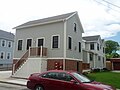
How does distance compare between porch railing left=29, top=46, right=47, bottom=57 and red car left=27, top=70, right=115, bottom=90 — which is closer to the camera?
red car left=27, top=70, right=115, bottom=90

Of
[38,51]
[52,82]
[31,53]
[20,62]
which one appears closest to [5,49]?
[20,62]

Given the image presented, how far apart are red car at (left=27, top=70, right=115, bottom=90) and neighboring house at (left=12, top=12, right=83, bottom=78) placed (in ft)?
31.9

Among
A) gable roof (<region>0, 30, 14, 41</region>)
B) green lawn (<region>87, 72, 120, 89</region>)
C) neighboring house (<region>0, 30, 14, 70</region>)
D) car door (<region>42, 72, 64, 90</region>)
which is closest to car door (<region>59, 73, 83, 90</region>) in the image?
car door (<region>42, 72, 64, 90</region>)

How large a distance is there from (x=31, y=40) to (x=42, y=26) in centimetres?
235

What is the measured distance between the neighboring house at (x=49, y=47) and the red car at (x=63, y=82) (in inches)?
383

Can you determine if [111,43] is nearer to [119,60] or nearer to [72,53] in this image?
[119,60]

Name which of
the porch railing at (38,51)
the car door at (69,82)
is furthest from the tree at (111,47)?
the car door at (69,82)

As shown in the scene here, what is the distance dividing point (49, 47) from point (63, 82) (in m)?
12.5

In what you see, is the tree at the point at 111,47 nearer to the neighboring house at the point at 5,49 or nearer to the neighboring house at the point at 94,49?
the neighboring house at the point at 94,49

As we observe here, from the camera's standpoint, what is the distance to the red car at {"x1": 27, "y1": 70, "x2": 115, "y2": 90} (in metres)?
9.08

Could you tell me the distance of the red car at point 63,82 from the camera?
908 cm

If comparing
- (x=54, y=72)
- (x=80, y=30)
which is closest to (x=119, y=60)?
(x=80, y=30)

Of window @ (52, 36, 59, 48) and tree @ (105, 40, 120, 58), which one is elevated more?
tree @ (105, 40, 120, 58)

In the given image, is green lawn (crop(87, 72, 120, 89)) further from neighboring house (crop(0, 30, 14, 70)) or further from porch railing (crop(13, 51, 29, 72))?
neighboring house (crop(0, 30, 14, 70))
